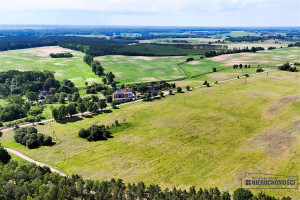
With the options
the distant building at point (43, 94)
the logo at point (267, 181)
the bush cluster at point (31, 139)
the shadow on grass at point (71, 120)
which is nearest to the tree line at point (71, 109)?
the shadow on grass at point (71, 120)

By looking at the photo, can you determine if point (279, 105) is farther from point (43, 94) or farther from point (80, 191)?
point (43, 94)

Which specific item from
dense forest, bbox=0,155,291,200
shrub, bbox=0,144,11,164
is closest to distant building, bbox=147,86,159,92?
shrub, bbox=0,144,11,164

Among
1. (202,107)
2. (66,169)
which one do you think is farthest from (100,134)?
(202,107)

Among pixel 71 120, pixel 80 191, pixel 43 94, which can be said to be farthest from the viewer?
pixel 43 94

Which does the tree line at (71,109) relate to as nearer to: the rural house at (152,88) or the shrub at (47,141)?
the shrub at (47,141)

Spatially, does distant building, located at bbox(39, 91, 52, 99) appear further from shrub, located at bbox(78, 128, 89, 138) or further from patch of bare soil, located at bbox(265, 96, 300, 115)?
patch of bare soil, located at bbox(265, 96, 300, 115)

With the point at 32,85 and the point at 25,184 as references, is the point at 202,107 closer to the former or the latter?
the point at 25,184

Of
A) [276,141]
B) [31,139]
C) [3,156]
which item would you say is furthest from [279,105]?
[3,156]
